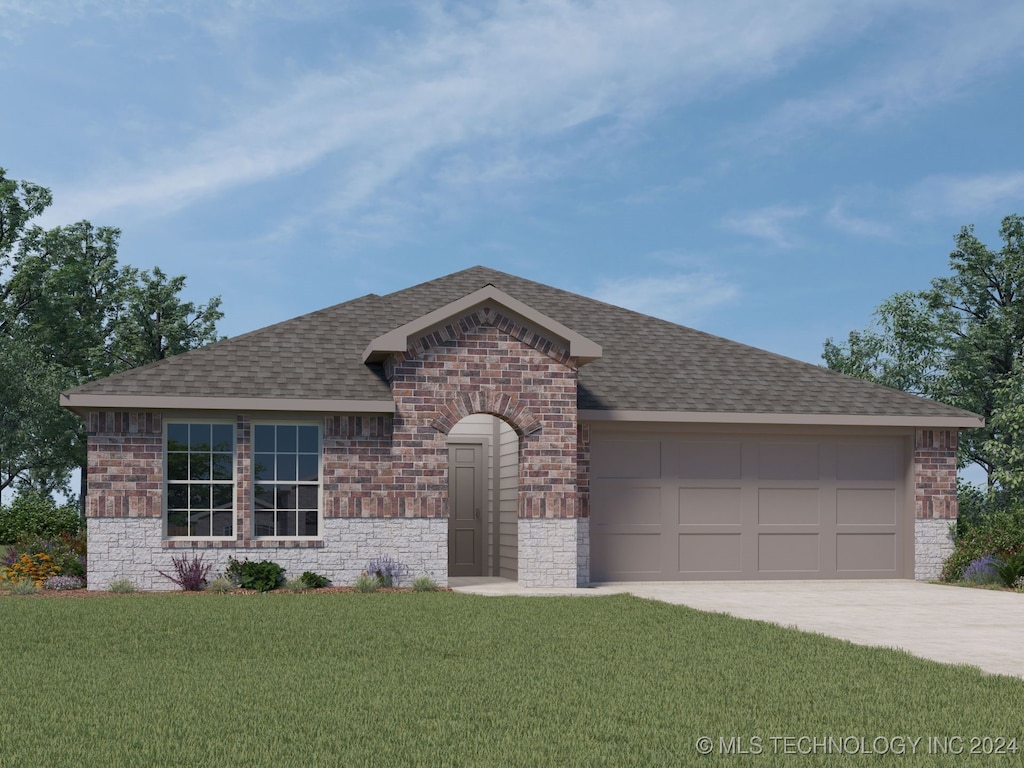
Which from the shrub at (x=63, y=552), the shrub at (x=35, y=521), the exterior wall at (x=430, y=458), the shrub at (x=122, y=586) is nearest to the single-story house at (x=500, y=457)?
the exterior wall at (x=430, y=458)

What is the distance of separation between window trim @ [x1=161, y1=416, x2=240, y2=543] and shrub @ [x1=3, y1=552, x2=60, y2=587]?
2312mm

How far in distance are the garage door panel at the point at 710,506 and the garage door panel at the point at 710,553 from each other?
27 cm

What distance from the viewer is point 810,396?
22281 mm

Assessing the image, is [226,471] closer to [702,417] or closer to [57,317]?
[702,417]

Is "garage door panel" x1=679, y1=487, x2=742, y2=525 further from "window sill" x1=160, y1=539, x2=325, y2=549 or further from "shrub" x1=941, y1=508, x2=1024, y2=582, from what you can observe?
"window sill" x1=160, y1=539, x2=325, y2=549

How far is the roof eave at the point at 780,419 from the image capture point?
20547 millimetres

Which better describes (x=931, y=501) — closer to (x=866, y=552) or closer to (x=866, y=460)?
(x=866, y=460)

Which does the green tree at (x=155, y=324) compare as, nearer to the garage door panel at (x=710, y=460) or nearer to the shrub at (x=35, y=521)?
the shrub at (x=35, y=521)

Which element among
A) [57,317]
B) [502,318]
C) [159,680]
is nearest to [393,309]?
[502,318]

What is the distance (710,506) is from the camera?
70.6ft

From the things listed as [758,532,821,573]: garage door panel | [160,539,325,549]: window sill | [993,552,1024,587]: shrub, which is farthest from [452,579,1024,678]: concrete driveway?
[160,539,325,549]: window sill

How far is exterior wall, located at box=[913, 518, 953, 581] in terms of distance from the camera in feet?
72.8

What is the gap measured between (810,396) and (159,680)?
1534 centimetres

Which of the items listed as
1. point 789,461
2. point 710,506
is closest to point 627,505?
point 710,506
